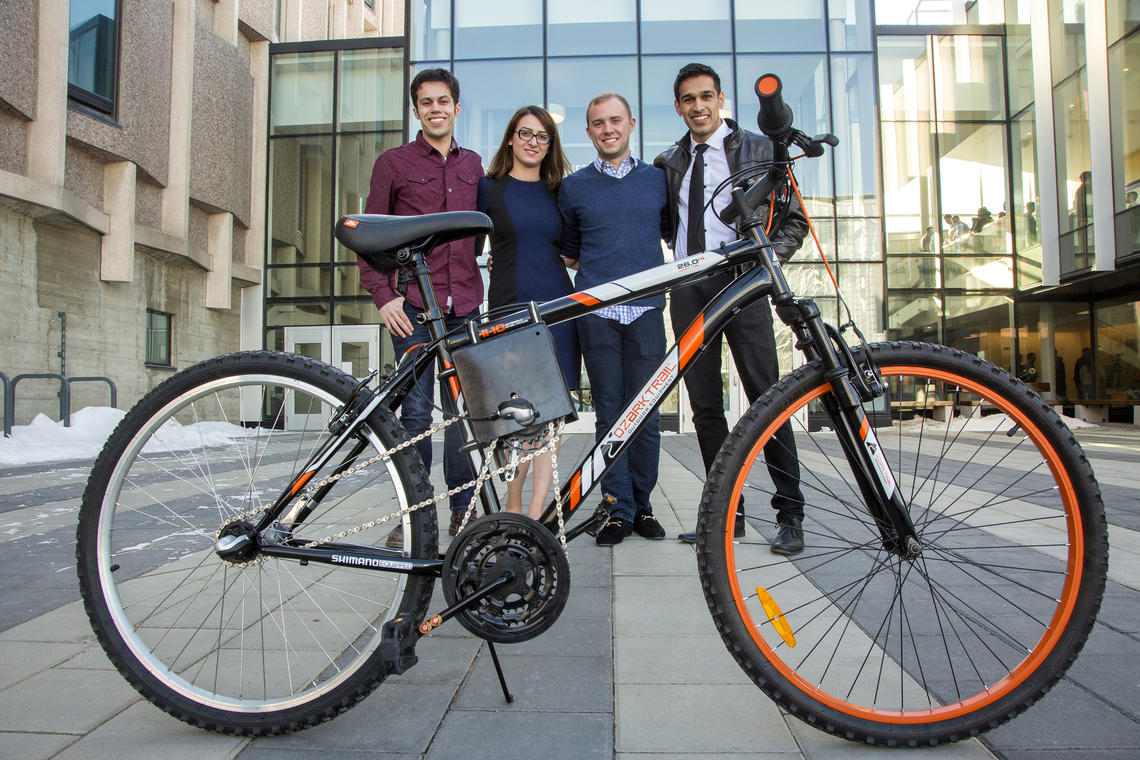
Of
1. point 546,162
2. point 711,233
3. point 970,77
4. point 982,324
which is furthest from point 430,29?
point 711,233

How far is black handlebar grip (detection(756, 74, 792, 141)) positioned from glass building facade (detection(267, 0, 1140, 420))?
14.0 m

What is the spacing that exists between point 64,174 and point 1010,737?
14.3 meters

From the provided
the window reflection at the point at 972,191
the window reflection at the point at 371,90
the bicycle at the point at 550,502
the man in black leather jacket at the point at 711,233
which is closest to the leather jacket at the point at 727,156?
the man in black leather jacket at the point at 711,233

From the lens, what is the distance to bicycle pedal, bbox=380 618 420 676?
5.23ft

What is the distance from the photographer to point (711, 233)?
337cm

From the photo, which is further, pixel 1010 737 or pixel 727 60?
pixel 727 60

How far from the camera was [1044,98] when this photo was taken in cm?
1647

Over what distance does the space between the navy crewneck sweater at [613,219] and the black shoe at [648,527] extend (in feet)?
3.95

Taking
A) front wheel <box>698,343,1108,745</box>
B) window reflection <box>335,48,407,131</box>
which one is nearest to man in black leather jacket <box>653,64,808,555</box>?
front wheel <box>698,343,1108,745</box>

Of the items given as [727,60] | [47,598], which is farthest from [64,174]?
[727,60]

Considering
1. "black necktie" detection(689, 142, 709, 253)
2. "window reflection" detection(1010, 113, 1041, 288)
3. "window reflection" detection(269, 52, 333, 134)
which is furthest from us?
"window reflection" detection(269, 52, 333, 134)

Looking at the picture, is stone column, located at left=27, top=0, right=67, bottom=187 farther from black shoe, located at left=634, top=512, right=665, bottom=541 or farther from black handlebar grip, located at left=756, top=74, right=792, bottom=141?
black handlebar grip, located at left=756, top=74, right=792, bottom=141

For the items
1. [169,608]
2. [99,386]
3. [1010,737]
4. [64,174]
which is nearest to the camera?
[1010,737]

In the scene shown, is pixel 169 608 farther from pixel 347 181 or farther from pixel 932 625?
pixel 347 181
